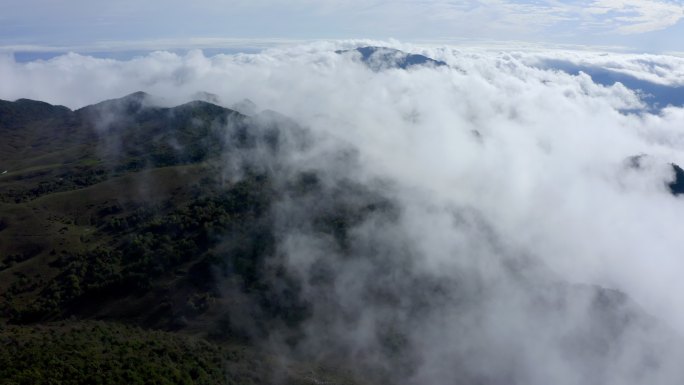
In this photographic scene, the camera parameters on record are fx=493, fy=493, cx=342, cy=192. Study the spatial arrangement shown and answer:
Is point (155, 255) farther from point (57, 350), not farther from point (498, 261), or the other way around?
point (498, 261)

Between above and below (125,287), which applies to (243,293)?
below

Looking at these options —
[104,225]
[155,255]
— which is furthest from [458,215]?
[104,225]

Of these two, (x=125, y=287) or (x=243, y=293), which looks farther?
(x=125, y=287)

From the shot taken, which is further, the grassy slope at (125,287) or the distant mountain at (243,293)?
the distant mountain at (243,293)

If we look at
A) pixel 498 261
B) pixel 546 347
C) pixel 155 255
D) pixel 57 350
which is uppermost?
pixel 57 350

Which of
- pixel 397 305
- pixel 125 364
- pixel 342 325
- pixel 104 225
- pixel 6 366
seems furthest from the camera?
pixel 104 225

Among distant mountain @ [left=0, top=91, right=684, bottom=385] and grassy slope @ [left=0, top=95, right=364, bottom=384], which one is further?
distant mountain @ [left=0, top=91, right=684, bottom=385]

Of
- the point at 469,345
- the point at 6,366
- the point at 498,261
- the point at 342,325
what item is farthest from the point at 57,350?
the point at 498,261

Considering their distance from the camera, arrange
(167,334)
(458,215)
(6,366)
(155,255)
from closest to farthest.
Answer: (6,366)
(167,334)
(155,255)
(458,215)

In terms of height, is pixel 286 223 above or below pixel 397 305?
above

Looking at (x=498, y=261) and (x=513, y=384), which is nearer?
(x=513, y=384)
